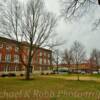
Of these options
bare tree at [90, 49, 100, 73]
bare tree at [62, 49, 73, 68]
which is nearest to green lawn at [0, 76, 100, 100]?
bare tree at [62, 49, 73, 68]

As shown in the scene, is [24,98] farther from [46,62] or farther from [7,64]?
[46,62]

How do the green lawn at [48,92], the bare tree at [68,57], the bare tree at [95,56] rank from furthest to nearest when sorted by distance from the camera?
the bare tree at [95,56] < the bare tree at [68,57] < the green lawn at [48,92]

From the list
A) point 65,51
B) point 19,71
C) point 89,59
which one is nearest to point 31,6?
point 19,71

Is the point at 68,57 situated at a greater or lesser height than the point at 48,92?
greater

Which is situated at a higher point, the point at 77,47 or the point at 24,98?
the point at 77,47

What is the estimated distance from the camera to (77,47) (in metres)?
70.5

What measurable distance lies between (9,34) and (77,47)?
39.9 meters

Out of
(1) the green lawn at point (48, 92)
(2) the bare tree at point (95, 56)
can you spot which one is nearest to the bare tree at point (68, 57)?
(2) the bare tree at point (95, 56)

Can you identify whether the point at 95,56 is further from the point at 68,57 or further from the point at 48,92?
the point at 48,92

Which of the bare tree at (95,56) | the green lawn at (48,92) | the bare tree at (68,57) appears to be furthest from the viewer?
the bare tree at (95,56)

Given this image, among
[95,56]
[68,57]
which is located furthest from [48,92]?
[95,56]

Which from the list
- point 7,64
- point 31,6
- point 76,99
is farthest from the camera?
point 7,64

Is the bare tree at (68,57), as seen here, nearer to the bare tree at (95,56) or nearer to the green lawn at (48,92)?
the bare tree at (95,56)

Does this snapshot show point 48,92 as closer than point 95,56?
Yes
